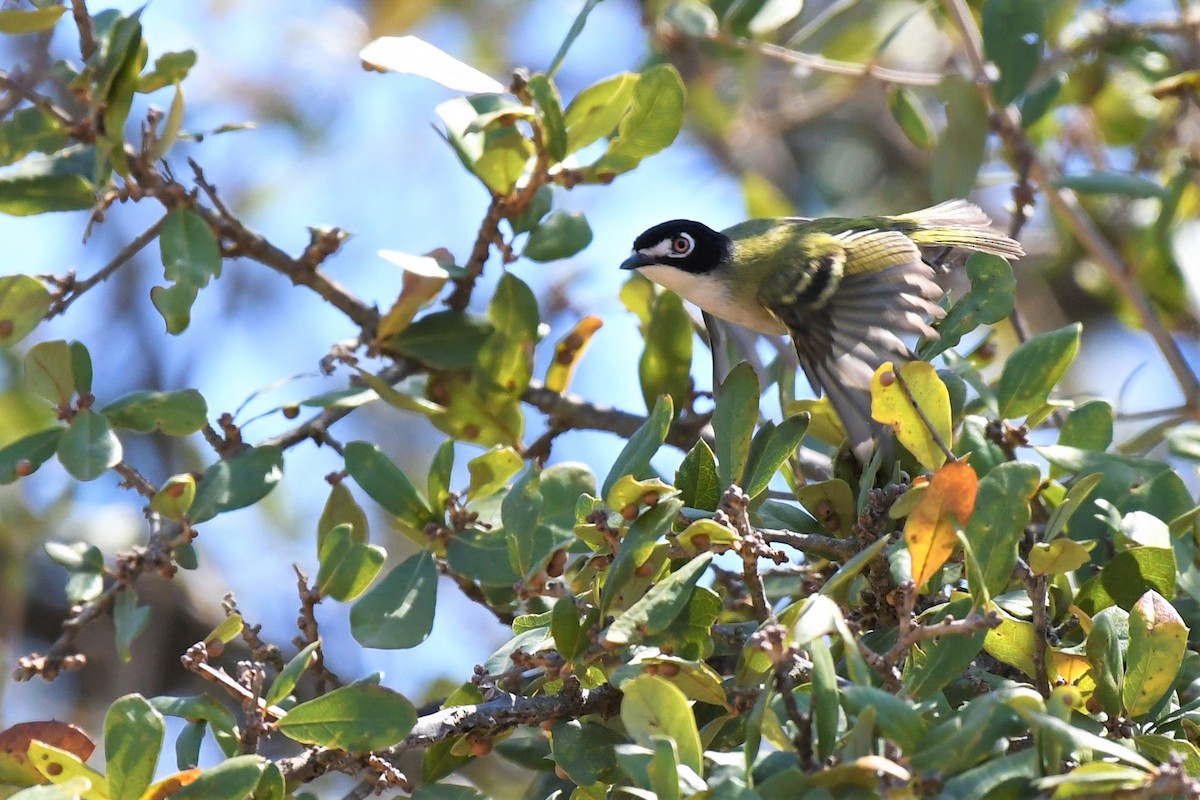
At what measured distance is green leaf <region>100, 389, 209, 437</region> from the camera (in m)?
2.87

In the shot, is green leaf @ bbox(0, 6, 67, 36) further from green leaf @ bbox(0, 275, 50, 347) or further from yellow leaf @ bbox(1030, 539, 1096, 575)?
yellow leaf @ bbox(1030, 539, 1096, 575)

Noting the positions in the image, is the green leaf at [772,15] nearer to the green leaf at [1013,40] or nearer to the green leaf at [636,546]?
the green leaf at [1013,40]

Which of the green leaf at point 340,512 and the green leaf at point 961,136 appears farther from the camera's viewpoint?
the green leaf at point 961,136

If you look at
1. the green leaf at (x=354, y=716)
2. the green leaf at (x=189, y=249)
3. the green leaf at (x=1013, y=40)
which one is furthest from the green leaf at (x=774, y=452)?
the green leaf at (x=1013, y=40)

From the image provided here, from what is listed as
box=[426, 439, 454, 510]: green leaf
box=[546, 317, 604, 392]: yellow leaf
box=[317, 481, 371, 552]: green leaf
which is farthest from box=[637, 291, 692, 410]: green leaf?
box=[317, 481, 371, 552]: green leaf

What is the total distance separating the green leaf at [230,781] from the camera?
192 cm

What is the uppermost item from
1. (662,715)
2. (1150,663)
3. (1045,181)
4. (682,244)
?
(682,244)

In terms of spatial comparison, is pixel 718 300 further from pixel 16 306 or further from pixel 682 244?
pixel 16 306

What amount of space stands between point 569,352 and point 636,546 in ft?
5.27

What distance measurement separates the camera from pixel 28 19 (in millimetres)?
3023

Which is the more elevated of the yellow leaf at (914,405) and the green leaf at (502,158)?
the green leaf at (502,158)

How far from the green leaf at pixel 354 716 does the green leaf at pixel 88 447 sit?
2.98 feet

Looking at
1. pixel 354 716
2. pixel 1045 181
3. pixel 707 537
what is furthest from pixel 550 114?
pixel 354 716

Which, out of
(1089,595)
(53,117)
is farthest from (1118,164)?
(53,117)
